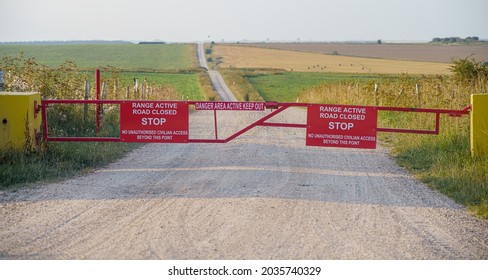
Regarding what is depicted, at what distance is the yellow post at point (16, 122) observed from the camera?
12.1 meters

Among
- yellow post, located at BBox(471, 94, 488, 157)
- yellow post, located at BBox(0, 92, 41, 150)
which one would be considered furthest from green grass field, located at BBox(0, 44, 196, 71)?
yellow post, located at BBox(471, 94, 488, 157)

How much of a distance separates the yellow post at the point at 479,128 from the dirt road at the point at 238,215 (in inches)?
53.0

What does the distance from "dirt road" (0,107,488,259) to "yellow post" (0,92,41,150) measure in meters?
1.41

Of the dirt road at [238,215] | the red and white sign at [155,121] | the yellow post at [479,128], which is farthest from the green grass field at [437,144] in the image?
the red and white sign at [155,121]

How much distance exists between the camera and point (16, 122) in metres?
12.2

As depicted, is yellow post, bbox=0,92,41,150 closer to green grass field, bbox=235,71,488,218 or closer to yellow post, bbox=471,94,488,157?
green grass field, bbox=235,71,488,218

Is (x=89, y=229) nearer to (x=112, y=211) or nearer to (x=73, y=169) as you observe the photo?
(x=112, y=211)

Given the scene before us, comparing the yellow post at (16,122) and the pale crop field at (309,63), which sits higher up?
the pale crop field at (309,63)

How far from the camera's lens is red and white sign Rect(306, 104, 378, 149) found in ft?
40.3

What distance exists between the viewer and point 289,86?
57.3 m

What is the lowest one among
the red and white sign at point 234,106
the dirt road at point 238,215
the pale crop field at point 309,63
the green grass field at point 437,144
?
the dirt road at point 238,215

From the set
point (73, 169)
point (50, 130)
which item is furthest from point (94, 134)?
point (73, 169)

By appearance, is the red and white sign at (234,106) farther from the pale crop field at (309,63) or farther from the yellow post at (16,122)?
the pale crop field at (309,63)
